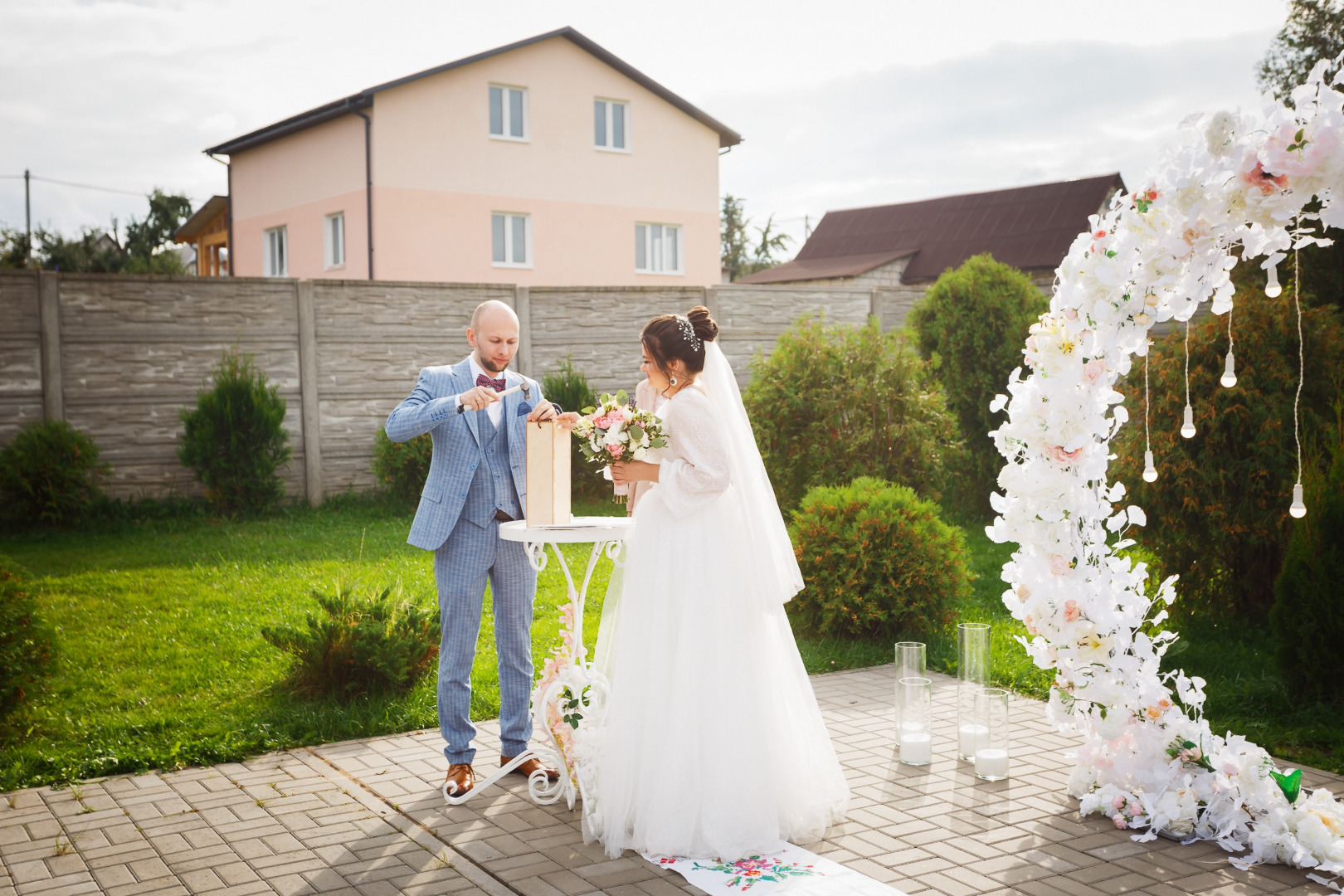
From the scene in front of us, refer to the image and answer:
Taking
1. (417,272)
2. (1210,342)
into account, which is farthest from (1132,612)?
(417,272)

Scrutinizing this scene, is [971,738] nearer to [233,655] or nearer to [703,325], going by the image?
[703,325]

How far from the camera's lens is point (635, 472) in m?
4.38

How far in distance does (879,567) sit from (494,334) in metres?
3.53

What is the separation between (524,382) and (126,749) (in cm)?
275

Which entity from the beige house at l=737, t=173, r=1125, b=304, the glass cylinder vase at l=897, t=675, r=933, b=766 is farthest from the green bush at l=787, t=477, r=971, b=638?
the beige house at l=737, t=173, r=1125, b=304

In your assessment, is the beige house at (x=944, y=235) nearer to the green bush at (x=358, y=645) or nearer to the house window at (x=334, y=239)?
the house window at (x=334, y=239)

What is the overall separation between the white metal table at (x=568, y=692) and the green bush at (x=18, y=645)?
231cm

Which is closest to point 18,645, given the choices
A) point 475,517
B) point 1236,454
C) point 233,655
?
point 233,655

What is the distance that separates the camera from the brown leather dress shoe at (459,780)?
468cm

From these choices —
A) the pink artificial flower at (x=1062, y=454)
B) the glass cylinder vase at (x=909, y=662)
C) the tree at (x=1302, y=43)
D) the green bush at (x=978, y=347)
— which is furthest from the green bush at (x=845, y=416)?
the tree at (x=1302, y=43)

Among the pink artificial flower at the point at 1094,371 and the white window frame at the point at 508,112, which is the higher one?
the white window frame at the point at 508,112

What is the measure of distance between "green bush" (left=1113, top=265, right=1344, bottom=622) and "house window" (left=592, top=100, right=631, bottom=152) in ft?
63.8

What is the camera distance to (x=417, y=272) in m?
22.4

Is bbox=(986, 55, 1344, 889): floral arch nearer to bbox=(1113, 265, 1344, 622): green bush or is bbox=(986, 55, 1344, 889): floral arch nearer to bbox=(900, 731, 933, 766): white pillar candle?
bbox=(900, 731, 933, 766): white pillar candle
